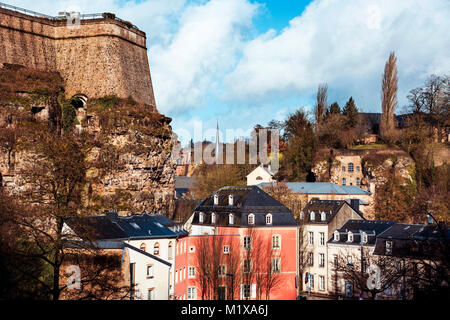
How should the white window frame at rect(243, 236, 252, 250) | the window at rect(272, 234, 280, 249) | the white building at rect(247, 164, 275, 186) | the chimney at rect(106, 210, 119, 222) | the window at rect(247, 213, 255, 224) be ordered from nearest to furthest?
the chimney at rect(106, 210, 119, 222) → the white window frame at rect(243, 236, 252, 250) → the window at rect(272, 234, 280, 249) → the window at rect(247, 213, 255, 224) → the white building at rect(247, 164, 275, 186)

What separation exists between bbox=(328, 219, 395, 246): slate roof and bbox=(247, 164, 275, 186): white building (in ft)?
79.5

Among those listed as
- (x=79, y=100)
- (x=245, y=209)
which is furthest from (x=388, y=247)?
(x=79, y=100)

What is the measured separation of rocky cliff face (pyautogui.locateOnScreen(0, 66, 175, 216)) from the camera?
4084cm

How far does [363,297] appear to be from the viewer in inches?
1563

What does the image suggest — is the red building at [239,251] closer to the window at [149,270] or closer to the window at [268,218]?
the window at [268,218]

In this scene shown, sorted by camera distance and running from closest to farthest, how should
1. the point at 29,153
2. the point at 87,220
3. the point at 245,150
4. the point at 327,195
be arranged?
the point at 87,220
the point at 29,153
the point at 327,195
the point at 245,150

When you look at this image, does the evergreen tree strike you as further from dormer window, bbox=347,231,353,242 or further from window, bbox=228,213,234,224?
window, bbox=228,213,234,224

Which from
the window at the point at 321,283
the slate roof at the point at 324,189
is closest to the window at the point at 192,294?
the window at the point at 321,283

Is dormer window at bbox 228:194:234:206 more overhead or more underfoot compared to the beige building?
more overhead

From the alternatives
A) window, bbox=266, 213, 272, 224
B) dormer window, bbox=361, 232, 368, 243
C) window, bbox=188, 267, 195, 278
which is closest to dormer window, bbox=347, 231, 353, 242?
dormer window, bbox=361, 232, 368, 243

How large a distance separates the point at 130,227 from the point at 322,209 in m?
20.7
